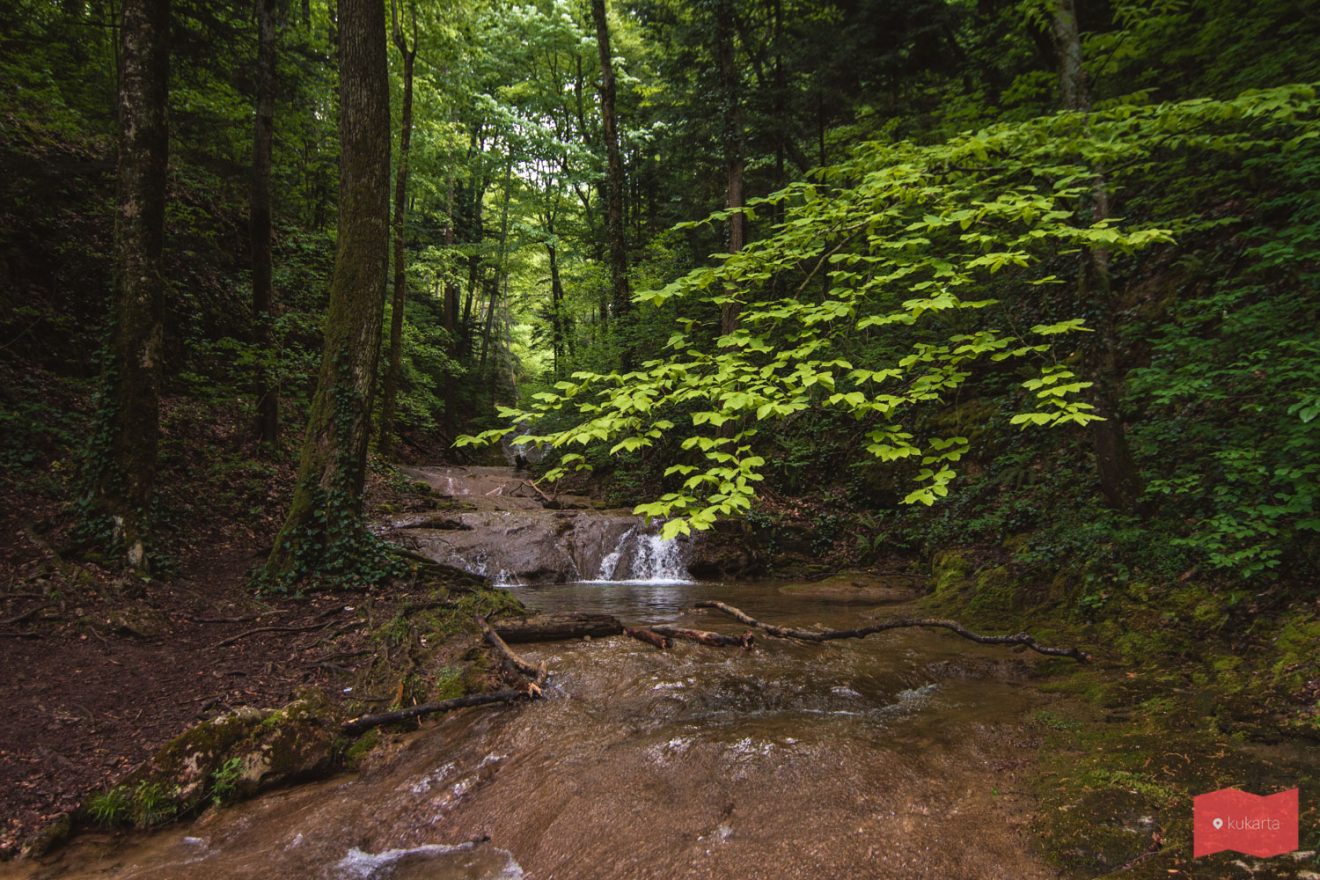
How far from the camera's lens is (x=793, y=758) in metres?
3.76

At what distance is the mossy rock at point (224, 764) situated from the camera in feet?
11.3

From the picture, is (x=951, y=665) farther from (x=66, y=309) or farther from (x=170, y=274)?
(x=170, y=274)

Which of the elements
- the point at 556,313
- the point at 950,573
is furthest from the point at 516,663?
the point at 556,313

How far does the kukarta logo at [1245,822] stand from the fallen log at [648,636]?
4055 mm

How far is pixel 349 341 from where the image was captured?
6867 mm

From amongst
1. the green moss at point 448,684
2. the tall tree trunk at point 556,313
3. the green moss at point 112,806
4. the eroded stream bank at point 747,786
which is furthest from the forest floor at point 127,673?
the tall tree trunk at point 556,313

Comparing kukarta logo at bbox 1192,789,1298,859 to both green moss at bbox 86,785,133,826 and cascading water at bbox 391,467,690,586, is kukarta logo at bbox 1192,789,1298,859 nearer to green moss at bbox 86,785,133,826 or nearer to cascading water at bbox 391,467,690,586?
green moss at bbox 86,785,133,826

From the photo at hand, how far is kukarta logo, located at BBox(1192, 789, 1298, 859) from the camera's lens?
7.93 ft

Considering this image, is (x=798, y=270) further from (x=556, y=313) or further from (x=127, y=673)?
(x=556, y=313)

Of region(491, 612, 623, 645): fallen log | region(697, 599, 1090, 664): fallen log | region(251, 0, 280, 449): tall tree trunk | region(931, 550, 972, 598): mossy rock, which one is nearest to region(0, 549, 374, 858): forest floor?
region(491, 612, 623, 645): fallen log

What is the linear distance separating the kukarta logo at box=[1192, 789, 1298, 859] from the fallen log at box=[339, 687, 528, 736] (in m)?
4.19

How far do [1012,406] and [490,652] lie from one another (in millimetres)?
7889

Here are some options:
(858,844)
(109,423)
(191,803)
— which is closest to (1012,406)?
(858,844)

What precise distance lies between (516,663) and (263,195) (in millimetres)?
10214
